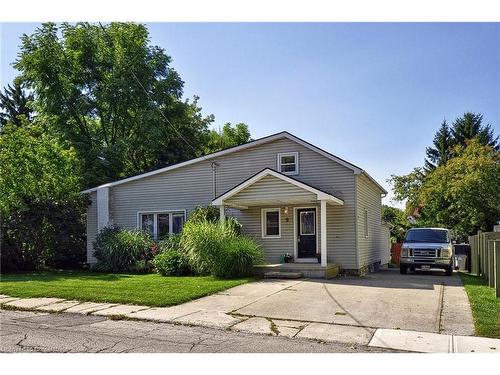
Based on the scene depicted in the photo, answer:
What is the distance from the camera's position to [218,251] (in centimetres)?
1445

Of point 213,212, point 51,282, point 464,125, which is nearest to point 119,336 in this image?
point 51,282

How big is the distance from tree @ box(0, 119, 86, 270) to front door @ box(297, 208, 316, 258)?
9.36 meters

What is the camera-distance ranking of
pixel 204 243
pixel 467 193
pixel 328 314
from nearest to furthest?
pixel 328 314
pixel 204 243
pixel 467 193

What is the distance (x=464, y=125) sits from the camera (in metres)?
43.2

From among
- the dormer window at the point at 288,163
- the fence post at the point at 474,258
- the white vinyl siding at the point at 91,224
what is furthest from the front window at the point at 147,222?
the fence post at the point at 474,258

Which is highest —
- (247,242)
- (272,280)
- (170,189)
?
(170,189)

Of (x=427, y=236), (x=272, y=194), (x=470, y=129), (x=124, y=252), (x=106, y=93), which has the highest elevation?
(x=106, y=93)

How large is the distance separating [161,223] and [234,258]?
6366 mm

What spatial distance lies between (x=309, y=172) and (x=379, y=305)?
321 inches

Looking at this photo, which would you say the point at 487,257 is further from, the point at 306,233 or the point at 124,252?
the point at 124,252

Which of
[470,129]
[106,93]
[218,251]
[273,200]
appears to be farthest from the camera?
[470,129]

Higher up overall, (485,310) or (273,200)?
(273,200)

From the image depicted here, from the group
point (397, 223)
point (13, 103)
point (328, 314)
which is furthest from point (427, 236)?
point (13, 103)

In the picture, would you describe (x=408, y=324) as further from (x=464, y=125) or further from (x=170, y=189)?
(x=464, y=125)
